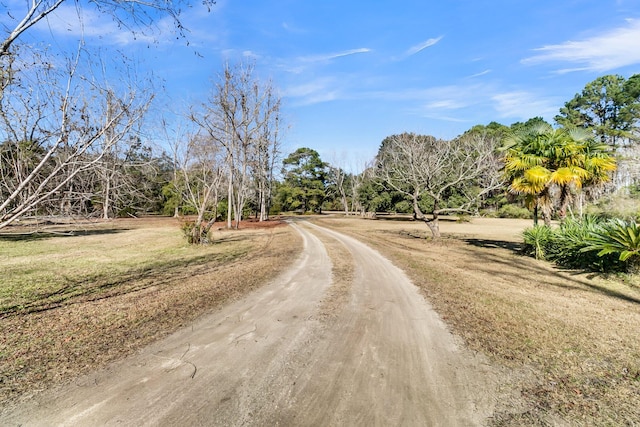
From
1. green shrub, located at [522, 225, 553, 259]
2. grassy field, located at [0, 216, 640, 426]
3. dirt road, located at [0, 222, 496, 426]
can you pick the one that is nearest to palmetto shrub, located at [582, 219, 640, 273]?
grassy field, located at [0, 216, 640, 426]

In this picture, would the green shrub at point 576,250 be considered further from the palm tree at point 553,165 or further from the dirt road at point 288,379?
the dirt road at point 288,379

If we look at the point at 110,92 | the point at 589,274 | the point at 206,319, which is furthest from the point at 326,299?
the point at 589,274

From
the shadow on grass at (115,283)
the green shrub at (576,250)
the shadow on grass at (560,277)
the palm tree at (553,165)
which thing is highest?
the palm tree at (553,165)

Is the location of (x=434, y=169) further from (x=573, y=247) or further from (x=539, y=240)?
(x=573, y=247)

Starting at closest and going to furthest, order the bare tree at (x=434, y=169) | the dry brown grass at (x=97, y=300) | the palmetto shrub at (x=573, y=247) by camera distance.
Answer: the dry brown grass at (x=97, y=300), the palmetto shrub at (x=573, y=247), the bare tree at (x=434, y=169)

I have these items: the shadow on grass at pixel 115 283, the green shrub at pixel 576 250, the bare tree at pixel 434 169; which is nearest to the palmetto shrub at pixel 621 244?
the green shrub at pixel 576 250

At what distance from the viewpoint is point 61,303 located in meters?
6.34

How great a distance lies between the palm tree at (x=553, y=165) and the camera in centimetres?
1234

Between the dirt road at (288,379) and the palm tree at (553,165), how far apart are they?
10563mm

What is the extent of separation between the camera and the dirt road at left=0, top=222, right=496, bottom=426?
281 centimetres

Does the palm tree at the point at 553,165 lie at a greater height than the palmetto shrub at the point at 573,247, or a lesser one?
greater

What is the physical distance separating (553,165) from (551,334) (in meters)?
11.2

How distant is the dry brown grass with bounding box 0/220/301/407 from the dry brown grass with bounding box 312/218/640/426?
15.1ft

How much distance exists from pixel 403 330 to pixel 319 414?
8.17ft
